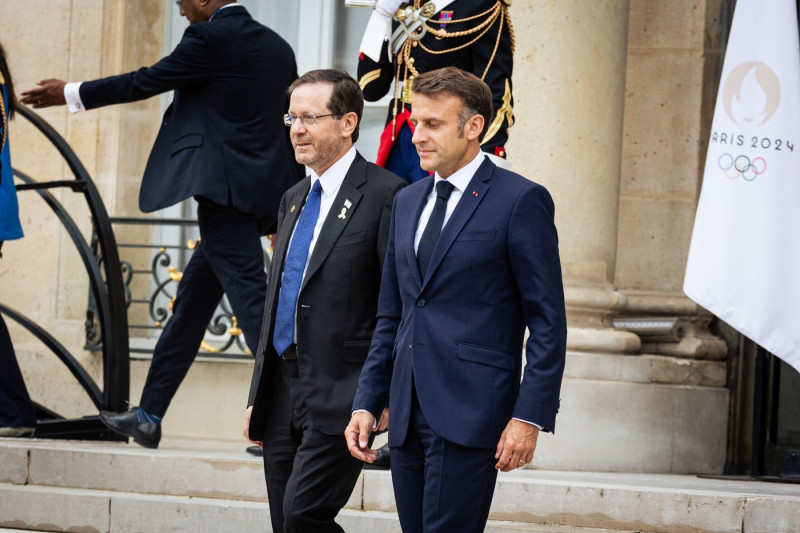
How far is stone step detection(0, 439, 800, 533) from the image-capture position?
16.4 feet

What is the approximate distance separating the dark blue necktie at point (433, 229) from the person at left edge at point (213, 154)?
86.3 inches

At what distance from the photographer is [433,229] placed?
349 centimetres

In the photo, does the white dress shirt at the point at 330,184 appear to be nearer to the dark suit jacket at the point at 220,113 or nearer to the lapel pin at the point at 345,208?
the lapel pin at the point at 345,208

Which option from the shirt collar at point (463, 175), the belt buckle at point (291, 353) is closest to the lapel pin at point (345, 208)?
the belt buckle at point (291, 353)

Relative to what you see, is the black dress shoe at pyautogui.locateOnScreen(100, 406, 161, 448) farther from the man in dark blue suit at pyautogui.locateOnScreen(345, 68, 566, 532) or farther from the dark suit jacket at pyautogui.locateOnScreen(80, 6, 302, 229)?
the man in dark blue suit at pyautogui.locateOnScreen(345, 68, 566, 532)

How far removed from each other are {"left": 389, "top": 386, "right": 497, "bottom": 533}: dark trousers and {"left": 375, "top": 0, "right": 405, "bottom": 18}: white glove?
2357mm

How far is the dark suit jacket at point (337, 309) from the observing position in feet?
12.8

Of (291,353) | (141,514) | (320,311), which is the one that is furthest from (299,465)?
(141,514)

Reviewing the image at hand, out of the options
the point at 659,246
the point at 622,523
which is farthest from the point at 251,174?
the point at 659,246

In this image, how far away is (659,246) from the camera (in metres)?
7.62

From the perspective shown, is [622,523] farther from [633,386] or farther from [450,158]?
[450,158]

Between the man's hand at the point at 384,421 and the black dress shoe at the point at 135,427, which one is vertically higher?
the man's hand at the point at 384,421

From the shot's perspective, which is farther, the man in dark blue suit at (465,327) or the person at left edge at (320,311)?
the person at left edge at (320,311)

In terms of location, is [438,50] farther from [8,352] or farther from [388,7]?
[8,352]
